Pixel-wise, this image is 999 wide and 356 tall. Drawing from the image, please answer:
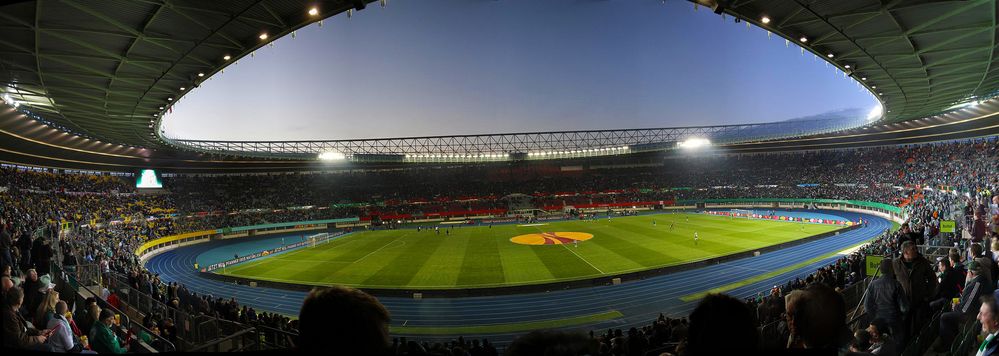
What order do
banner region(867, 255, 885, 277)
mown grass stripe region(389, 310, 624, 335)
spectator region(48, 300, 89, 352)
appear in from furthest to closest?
mown grass stripe region(389, 310, 624, 335) < banner region(867, 255, 885, 277) < spectator region(48, 300, 89, 352)

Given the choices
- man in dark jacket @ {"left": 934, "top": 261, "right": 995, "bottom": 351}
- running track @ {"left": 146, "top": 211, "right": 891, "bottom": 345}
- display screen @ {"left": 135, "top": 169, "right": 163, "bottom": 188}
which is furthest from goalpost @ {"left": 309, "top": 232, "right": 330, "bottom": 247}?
man in dark jacket @ {"left": 934, "top": 261, "right": 995, "bottom": 351}

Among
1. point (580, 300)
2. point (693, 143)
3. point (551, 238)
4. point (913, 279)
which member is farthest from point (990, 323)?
point (693, 143)

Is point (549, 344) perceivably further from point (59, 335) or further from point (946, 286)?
point (946, 286)

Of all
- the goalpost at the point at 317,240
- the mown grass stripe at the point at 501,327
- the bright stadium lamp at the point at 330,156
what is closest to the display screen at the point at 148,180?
the bright stadium lamp at the point at 330,156

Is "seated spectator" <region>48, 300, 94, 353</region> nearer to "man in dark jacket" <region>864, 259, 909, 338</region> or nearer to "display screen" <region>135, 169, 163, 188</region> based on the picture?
"man in dark jacket" <region>864, 259, 909, 338</region>

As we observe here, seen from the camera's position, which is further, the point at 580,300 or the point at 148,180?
the point at 148,180

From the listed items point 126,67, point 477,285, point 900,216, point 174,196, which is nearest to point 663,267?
point 477,285

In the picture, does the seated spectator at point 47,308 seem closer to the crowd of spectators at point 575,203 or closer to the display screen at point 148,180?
the crowd of spectators at point 575,203

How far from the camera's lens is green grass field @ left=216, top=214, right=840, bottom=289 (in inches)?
1083

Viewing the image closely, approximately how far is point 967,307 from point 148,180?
239ft

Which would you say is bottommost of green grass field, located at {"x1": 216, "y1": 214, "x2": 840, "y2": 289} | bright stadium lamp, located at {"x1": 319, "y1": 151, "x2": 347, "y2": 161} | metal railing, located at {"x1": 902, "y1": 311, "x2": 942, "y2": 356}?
green grass field, located at {"x1": 216, "y1": 214, "x2": 840, "y2": 289}

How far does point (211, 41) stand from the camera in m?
15.6

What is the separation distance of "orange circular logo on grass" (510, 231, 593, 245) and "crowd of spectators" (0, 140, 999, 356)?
19763mm

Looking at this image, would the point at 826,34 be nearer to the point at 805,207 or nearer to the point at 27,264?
the point at 27,264
